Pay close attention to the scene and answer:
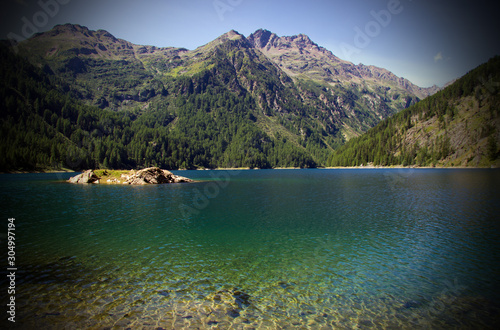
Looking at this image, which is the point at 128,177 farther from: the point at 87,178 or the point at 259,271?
the point at 259,271

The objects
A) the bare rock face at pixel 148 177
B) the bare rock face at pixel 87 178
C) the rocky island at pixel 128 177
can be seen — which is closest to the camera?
the bare rock face at pixel 148 177

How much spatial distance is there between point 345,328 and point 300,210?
99.9 feet

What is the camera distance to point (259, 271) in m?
17.8

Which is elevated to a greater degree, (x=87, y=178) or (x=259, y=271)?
(x=87, y=178)

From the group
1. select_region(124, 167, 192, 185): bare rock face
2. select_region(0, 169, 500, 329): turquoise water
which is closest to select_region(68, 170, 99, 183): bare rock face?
select_region(124, 167, 192, 185): bare rock face

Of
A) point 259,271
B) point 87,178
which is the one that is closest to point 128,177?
point 87,178

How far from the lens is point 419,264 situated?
62.8 feet

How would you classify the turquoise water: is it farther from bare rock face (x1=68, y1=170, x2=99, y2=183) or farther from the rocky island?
bare rock face (x1=68, y1=170, x2=99, y2=183)

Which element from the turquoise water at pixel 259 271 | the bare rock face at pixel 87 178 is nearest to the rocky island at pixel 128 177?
the bare rock face at pixel 87 178

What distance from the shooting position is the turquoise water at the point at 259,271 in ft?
40.4

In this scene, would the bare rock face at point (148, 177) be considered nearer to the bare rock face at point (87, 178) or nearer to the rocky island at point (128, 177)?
the rocky island at point (128, 177)

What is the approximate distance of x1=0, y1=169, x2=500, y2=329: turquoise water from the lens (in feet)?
40.4

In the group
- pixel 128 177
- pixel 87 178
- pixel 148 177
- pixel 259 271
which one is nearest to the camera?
pixel 259 271

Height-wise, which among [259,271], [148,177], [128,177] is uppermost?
[148,177]
